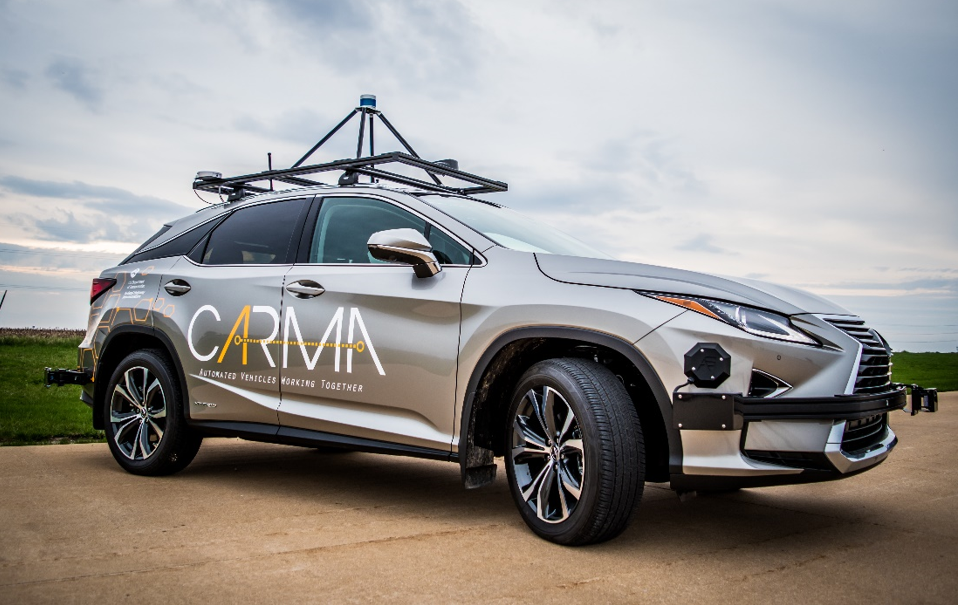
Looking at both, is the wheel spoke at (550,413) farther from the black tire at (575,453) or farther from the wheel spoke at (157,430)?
the wheel spoke at (157,430)

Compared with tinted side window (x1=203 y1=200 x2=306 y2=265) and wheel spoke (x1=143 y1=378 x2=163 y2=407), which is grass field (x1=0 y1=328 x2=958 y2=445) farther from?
tinted side window (x1=203 y1=200 x2=306 y2=265)

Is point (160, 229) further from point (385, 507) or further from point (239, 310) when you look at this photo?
point (385, 507)

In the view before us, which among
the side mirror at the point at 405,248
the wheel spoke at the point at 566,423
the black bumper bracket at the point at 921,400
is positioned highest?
the side mirror at the point at 405,248

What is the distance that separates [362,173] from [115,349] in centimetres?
239

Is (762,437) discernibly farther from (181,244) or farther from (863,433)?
(181,244)

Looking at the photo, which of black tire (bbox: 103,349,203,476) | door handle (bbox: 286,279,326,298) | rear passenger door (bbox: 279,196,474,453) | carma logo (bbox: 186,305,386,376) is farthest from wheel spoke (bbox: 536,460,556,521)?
black tire (bbox: 103,349,203,476)

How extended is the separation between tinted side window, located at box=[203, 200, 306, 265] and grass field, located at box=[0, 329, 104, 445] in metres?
3.16

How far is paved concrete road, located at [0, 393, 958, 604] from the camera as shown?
3.10m

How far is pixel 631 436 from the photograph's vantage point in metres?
3.49

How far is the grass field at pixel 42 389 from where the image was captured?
25.2 feet

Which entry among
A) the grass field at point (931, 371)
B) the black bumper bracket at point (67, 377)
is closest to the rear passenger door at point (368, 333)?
the black bumper bracket at point (67, 377)

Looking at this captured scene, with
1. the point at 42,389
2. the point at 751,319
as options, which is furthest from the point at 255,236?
the point at 42,389

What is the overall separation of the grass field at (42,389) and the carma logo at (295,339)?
119 inches

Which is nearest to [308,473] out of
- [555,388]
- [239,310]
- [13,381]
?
[239,310]
